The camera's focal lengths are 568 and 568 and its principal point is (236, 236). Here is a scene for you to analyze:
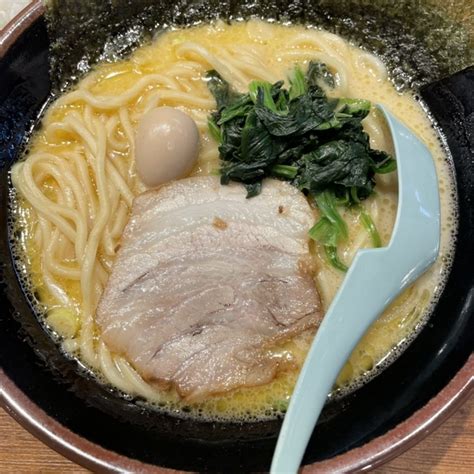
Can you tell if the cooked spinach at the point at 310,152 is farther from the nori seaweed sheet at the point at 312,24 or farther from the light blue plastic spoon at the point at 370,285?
the nori seaweed sheet at the point at 312,24

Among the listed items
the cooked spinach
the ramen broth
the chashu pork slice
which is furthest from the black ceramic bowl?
the cooked spinach

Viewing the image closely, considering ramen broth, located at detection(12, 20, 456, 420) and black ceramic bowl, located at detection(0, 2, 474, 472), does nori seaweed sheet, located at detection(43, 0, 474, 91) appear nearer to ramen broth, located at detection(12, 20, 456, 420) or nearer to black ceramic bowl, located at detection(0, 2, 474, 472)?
ramen broth, located at detection(12, 20, 456, 420)

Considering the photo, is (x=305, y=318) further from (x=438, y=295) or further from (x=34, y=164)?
(x=34, y=164)

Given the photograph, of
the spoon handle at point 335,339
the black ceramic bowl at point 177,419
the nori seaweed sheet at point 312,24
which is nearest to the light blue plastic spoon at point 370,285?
the spoon handle at point 335,339

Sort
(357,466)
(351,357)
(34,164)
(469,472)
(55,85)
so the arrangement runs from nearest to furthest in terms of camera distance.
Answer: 1. (357,466)
2. (469,472)
3. (351,357)
4. (34,164)
5. (55,85)

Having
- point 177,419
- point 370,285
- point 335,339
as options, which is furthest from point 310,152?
point 177,419

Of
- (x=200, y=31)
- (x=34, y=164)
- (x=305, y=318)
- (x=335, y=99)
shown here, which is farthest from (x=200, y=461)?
(x=200, y=31)
